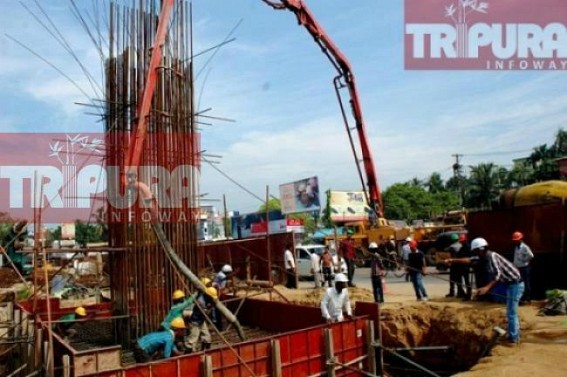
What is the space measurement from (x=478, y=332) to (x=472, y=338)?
187mm

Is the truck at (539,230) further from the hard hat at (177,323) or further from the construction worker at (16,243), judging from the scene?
the construction worker at (16,243)

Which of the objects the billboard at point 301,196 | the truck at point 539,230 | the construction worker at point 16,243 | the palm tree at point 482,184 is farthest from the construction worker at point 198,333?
the palm tree at point 482,184

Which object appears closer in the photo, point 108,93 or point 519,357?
point 519,357

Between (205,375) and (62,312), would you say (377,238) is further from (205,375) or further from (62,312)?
(205,375)

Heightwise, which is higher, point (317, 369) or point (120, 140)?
point (120, 140)

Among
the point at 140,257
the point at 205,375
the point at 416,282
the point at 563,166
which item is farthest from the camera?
the point at 563,166

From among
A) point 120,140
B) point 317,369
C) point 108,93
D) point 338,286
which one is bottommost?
point 317,369

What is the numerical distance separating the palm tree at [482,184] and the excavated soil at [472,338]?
3816 centimetres

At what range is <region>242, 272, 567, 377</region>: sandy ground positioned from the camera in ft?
22.4

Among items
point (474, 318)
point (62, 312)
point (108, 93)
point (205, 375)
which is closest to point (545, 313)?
point (474, 318)

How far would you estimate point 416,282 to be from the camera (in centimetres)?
1180

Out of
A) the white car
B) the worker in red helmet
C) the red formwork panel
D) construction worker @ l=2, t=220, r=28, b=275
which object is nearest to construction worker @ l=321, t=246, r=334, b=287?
the white car

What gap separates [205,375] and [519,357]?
14.1 feet

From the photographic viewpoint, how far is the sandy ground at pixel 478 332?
22.4ft
